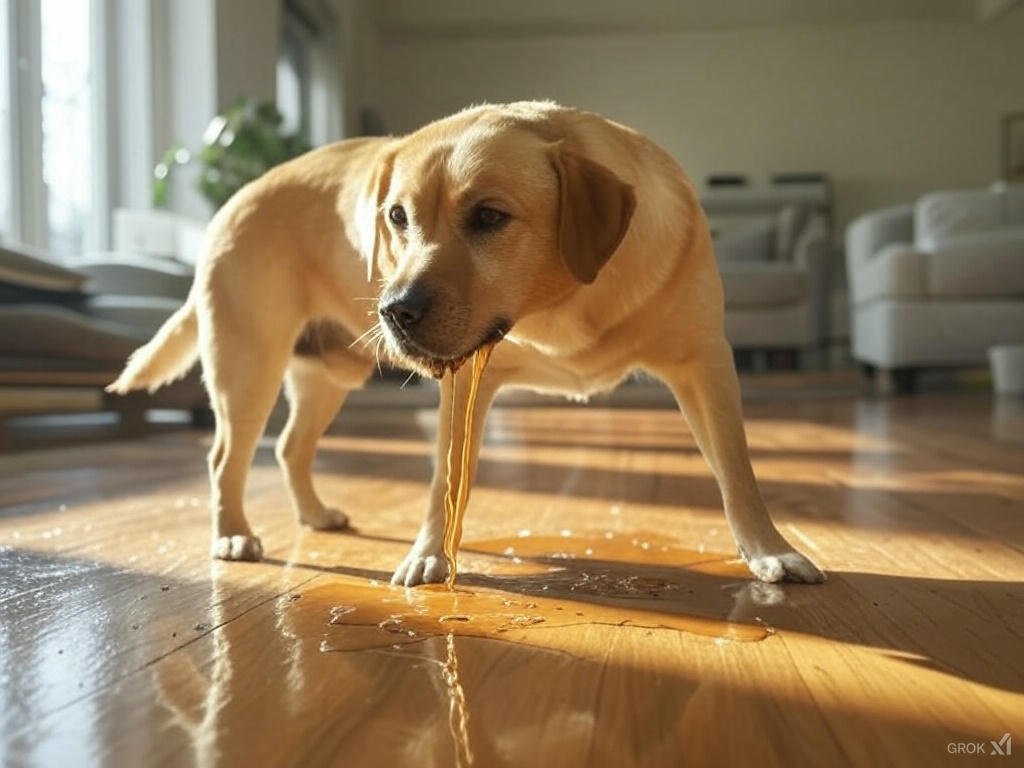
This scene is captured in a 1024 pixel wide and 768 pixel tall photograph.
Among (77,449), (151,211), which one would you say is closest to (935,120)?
(151,211)

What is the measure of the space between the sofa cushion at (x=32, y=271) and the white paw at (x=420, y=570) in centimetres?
262

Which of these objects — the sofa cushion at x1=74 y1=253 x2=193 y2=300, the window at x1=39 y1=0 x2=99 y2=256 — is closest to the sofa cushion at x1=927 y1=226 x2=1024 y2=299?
the sofa cushion at x1=74 y1=253 x2=193 y2=300

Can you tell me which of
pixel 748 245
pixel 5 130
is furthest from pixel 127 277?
pixel 748 245

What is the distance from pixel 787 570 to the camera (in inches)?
53.0

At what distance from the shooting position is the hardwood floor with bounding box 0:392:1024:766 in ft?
2.52

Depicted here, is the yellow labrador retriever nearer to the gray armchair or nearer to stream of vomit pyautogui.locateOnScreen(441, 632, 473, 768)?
stream of vomit pyautogui.locateOnScreen(441, 632, 473, 768)

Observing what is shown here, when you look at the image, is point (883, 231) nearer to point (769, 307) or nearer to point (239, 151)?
point (769, 307)

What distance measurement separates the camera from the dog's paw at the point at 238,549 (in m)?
1.57

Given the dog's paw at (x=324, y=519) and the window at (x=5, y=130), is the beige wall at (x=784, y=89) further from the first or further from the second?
the dog's paw at (x=324, y=519)

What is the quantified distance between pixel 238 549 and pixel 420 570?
0.34 m

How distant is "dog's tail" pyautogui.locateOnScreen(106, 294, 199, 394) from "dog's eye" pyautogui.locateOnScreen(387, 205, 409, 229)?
0.58 m

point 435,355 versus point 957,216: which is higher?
point 957,216

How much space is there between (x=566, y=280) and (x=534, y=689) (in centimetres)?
Answer: 62

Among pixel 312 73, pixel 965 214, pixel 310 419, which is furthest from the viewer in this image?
pixel 312 73
